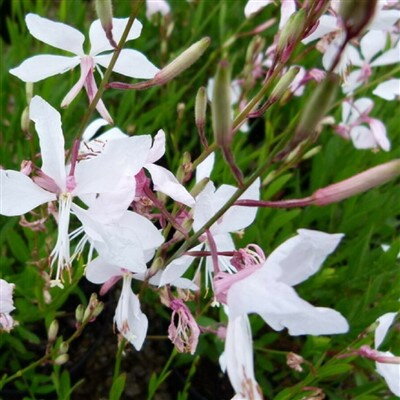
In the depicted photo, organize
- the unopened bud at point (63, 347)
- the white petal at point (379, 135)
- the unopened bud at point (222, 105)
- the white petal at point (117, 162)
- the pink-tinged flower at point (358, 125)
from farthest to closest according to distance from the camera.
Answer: the pink-tinged flower at point (358, 125), the white petal at point (379, 135), the unopened bud at point (63, 347), the white petal at point (117, 162), the unopened bud at point (222, 105)

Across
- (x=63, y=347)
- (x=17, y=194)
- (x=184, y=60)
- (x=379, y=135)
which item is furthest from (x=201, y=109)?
(x=379, y=135)

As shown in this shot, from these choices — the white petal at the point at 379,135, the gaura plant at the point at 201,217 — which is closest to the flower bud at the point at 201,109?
the gaura plant at the point at 201,217

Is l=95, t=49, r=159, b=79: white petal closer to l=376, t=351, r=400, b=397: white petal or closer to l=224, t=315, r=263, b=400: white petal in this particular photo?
l=224, t=315, r=263, b=400: white petal

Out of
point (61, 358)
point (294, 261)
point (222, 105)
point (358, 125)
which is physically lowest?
point (61, 358)

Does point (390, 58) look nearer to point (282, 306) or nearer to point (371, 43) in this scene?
point (371, 43)

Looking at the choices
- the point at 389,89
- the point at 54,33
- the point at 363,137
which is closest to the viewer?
the point at 54,33

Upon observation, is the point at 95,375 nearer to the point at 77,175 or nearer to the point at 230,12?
the point at 77,175

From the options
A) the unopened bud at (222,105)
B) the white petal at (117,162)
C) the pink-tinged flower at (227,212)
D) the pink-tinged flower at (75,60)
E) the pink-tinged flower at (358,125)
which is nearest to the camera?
the unopened bud at (222,105)

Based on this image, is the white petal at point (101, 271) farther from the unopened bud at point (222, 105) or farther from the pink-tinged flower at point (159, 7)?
the pink-tinged flower at point (159, 7)
